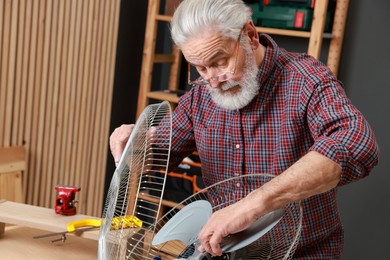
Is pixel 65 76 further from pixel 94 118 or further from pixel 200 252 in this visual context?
pixel 200 252

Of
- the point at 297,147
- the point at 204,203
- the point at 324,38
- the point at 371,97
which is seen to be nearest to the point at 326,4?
the point at 324,38

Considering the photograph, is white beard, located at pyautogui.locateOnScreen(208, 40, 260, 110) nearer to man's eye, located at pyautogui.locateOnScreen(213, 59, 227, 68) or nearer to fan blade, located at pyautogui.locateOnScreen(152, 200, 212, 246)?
man's eye, located at pyautogui.locateOnScreen(213, 59, 227, 68)

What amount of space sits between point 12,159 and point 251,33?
1944 millimetres

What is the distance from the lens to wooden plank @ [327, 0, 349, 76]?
3.48 meters

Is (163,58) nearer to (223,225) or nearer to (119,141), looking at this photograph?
(119,141)

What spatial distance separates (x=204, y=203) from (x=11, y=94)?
1.97 m

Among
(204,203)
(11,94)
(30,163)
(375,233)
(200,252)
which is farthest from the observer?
(375,233)

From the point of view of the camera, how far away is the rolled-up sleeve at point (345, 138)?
1.43 m

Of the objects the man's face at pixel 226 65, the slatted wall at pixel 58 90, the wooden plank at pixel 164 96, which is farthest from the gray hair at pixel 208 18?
the wooden plank at pixel 164 96

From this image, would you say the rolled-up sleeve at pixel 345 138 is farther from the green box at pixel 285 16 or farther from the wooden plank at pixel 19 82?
the wooden plank at pixel 19 82

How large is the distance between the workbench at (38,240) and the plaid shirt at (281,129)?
480 millimetres

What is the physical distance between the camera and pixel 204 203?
4.90ft

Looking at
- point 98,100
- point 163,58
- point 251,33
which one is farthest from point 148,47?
point 251,33

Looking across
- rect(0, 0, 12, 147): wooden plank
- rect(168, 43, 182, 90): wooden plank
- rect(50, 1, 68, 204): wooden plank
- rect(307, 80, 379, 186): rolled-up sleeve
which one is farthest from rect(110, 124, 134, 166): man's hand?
rect(168, 43, 182, 90): wooden plank
